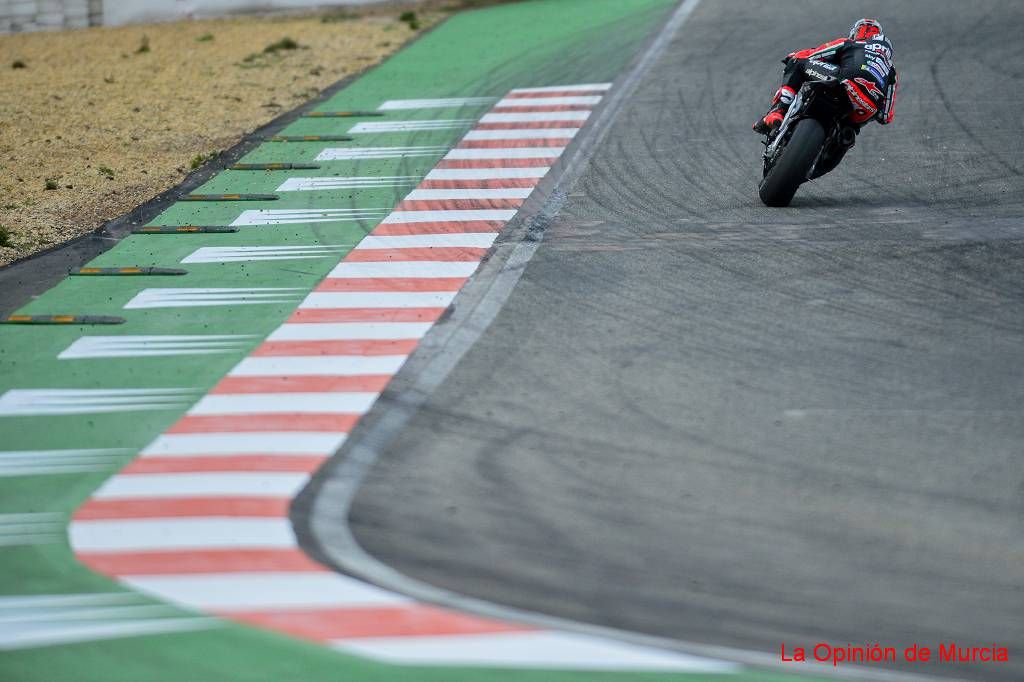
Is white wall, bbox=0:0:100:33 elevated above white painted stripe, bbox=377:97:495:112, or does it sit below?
below

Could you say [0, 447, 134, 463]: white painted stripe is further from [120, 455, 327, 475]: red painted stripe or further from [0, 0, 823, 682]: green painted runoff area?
[120, 455, 327, 475]: red painted stripe

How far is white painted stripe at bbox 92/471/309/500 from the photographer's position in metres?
8.20

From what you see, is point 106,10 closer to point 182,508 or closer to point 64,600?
point 182,508

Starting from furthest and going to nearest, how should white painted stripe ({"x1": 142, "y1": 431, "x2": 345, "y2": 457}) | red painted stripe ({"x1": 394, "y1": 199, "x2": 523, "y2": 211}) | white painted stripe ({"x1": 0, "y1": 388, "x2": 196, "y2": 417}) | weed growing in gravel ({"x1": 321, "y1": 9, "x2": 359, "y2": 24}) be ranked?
weed growing in gravel ({"x1": 321, "y1": 9, "x2": 359, "y2": 24}), red painted stripe ({"x1": 394, "y1": 199, "x2": 523, "y2": 211}), white painted stripe ({"x1": 0, "y1": 388, "x2": 196, "y2": 417}), white painted stripe ({"x1": 142, "y1": 431, "x2": 345, "y2": 457})

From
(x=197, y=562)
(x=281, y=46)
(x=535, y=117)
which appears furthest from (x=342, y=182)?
(x=197, y=562)

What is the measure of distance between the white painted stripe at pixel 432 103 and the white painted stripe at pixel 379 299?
7.68m

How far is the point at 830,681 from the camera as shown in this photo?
6.21m

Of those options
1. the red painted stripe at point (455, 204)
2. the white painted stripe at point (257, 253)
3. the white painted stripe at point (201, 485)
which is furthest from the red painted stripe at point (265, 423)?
the red painted stripe at point (455, 204)

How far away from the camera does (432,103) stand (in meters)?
19.2

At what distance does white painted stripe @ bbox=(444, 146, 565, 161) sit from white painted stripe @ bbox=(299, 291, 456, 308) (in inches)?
192

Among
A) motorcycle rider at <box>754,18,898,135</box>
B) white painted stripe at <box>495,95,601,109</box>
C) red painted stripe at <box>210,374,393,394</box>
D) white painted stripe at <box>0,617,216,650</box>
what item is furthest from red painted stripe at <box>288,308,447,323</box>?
white painted stripe at <box>495,95,601,109</box>

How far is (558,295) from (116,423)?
373 cm

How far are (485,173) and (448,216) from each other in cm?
173

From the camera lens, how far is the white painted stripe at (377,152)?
16.7 metres
